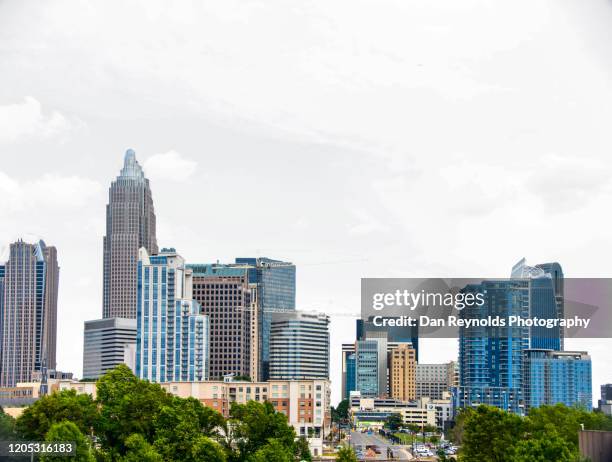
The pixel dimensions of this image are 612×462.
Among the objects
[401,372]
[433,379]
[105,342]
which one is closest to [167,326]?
[105,342]

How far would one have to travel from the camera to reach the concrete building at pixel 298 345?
63781 mm

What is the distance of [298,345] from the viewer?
213 feet

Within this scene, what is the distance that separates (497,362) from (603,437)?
172ft

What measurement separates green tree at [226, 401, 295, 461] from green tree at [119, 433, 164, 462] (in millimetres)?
2015

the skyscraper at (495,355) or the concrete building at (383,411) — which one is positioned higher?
the skyscraper at (495,355)

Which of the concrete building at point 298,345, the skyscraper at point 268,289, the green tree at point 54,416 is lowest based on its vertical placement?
the green tree at point 54,416

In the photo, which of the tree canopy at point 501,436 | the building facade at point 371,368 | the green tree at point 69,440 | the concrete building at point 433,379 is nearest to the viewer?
the green tree at point 69,440

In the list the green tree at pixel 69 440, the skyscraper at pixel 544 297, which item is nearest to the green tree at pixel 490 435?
the green tree at pixel 69 440

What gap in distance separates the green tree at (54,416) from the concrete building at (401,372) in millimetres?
71077

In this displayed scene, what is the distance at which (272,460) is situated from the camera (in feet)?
56.6

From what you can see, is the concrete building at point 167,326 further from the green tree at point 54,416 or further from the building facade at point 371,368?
the green tree at point 54,416

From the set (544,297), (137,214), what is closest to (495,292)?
(544,297)

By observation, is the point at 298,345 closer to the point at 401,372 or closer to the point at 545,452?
the point at 401,372

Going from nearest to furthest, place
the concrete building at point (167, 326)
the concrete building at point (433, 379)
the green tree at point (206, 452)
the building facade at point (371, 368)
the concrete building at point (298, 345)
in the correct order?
1. the green tree at point (206, 452)
2. the concrete building at point (167, 326)
3. the concrete building at point (298, 345)
4. the concrete building at point (433, 379)
5. the building facade at point (371, 368)
